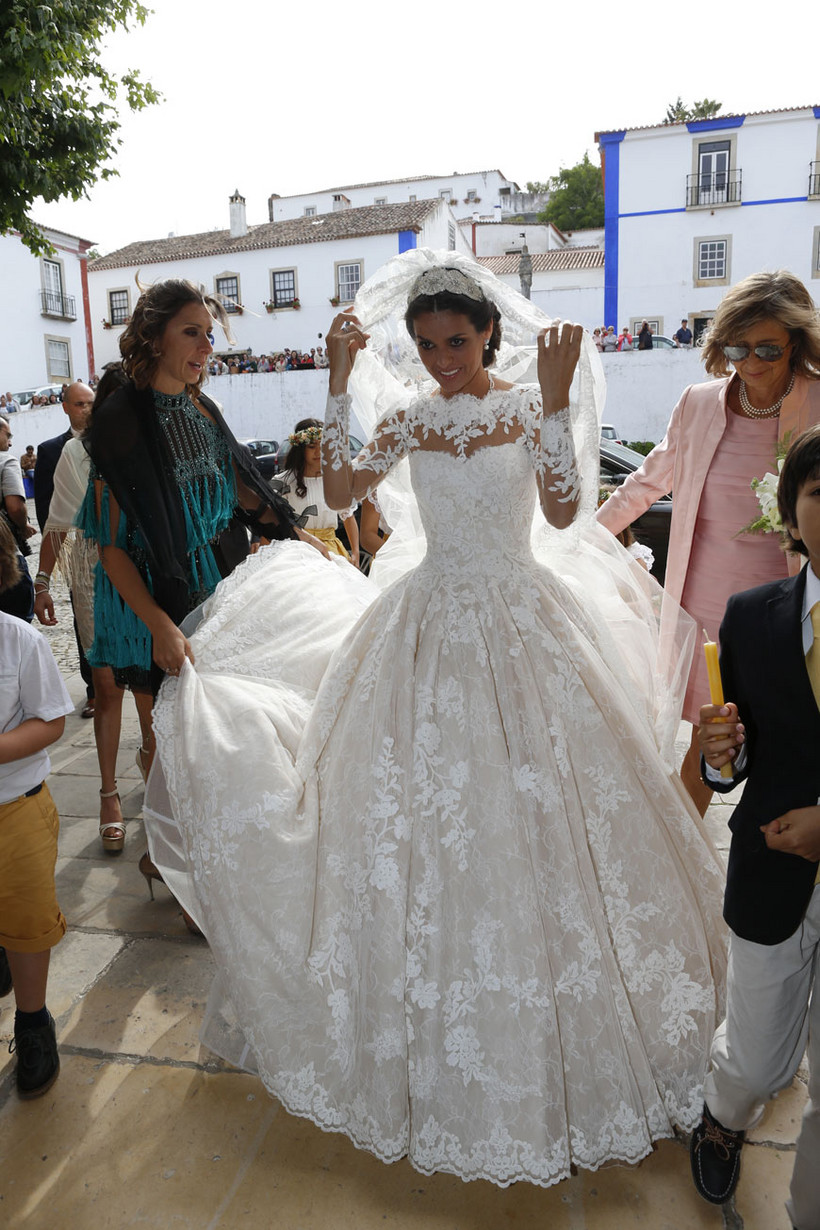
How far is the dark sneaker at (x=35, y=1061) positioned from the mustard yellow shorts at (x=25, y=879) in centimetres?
24

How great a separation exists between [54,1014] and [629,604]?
210 cm

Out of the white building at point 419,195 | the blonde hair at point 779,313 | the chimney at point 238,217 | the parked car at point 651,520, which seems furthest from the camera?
the white building at point 419,195

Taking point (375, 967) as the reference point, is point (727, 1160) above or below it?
below

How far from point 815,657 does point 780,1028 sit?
28.1 inches

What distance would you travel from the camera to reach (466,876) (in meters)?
1.94

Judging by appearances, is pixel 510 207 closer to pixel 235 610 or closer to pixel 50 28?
pixel 50 28

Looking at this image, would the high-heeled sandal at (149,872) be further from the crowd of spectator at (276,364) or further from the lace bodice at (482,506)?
the crowd of spectator at (276,364)

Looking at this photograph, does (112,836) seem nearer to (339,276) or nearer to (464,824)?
(464,824)

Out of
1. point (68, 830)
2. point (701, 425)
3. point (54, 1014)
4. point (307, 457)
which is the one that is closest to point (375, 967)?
point (54, 1014)

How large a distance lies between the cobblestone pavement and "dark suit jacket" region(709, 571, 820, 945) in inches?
26.6

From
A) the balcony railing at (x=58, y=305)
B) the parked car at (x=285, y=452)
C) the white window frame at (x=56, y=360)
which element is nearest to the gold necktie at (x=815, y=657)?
the parked car at (x=285, y=452)

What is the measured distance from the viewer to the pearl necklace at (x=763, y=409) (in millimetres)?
2697

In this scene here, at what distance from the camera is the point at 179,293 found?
8.71ft

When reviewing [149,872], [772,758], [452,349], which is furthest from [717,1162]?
[149,872]
